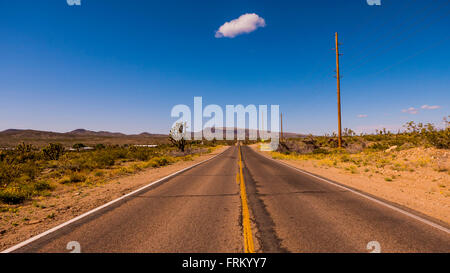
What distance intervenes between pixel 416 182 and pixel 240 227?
32.3 ft

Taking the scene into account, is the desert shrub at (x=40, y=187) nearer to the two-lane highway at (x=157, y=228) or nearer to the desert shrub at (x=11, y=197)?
the desert shrub at (x=11, y=197)

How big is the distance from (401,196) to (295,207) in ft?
13.9

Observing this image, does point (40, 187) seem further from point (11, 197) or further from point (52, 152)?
point (52, 152)

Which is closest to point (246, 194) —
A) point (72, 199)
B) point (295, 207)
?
point (295, 207)

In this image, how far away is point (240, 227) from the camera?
4504mm

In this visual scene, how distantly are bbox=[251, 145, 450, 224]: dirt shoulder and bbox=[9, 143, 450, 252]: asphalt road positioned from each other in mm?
1204

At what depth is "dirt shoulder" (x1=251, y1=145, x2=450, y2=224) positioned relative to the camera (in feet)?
20.6

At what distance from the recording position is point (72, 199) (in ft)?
24.4

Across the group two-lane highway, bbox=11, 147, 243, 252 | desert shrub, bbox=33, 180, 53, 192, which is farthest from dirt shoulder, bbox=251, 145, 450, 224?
desert shrub, bbox=33, 180, 53, 192

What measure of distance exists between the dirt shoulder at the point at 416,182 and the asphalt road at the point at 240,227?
120 cm

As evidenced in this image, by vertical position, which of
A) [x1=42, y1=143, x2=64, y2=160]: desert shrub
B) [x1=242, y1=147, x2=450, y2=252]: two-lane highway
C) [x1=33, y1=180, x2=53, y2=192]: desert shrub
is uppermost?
[x1=42, y1=143, x2=64, y2=160]: desert shrub

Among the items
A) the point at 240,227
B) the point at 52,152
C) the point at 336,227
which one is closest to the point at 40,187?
the point at 240,227

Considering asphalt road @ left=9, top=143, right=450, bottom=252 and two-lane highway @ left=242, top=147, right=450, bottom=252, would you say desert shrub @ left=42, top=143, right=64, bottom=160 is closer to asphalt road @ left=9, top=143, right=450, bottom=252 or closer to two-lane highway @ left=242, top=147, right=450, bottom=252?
asphalt road @ left=9, top=143, right=450, bottom=252

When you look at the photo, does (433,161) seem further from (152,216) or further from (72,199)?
(72,199)
